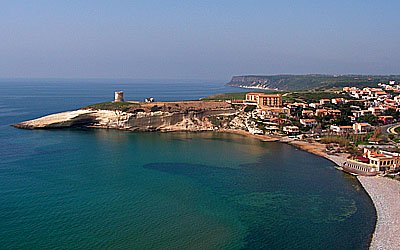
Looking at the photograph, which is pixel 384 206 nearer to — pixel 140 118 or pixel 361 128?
pixel 361 128

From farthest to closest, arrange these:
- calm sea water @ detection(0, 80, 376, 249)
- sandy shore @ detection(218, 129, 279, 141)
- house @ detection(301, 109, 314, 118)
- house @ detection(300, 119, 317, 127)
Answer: house @ detection(301, 109, 314, 118), house @ detection(300, 119, 317, 127), sandy shore @ detection(218, 129, 279, 141), calm sea water @ detection(0, 80, 376, 249)

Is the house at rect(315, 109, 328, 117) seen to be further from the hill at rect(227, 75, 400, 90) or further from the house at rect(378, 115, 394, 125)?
the hill at rect(227, 75, 400, 90)

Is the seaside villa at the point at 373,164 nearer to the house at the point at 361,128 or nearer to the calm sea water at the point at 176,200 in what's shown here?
the calm sea water at the point at 176,200

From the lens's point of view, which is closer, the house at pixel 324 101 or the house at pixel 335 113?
the house at pixel 335 113

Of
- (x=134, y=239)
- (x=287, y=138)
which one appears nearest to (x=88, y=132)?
(x=287, y=138)

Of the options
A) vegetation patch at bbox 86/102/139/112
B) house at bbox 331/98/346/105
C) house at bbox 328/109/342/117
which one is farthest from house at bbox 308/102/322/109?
vegetation patch at bbox 86/102/139/112

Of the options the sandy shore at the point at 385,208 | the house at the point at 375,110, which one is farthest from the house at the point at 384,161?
the house at the point at 375,110

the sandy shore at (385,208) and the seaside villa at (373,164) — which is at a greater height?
the seaside villa at (373,164)

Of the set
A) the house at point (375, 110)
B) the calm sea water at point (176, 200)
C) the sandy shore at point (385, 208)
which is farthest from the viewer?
the house at point (375, 110)

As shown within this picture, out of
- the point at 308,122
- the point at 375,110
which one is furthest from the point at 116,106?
the point at 375,110
